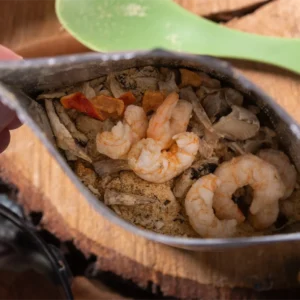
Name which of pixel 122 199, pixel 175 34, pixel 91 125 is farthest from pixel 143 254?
pixel 175 34

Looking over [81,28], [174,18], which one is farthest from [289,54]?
[81,28]

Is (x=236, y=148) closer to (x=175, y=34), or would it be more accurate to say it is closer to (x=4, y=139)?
(x=175, y=34)

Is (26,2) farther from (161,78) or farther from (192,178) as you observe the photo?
(192,178)

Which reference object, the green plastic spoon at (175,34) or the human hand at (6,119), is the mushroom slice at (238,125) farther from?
the human hand at (6,119)

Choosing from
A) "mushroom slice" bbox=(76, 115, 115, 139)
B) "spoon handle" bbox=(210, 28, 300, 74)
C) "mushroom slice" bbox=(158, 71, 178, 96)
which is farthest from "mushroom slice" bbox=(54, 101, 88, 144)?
"spoon handle" bbox=(210, 28, 300, 74)

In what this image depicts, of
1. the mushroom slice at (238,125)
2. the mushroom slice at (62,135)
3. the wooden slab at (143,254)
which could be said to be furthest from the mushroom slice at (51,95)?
the mushroom slice at (238,125)
